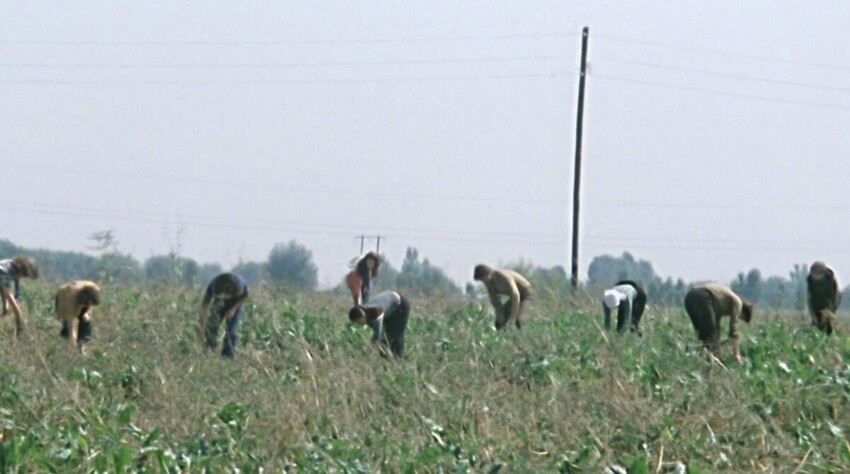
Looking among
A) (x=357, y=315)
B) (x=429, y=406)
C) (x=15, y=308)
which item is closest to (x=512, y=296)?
(x=357, y=315)

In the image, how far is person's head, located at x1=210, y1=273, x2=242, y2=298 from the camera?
1834 centimetres

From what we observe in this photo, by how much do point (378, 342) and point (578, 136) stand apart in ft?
76.1

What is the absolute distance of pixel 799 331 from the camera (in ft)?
69.6

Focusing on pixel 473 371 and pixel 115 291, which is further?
pixel 115 291

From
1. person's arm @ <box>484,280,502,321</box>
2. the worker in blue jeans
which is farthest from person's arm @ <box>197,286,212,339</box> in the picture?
person's arm @ <box>484,280,502,321</box>

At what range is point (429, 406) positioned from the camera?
13953 mm

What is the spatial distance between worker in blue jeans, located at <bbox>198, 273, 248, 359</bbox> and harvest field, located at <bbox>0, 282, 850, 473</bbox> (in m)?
0.26

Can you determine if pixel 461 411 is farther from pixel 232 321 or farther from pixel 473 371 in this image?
pixel 232 321

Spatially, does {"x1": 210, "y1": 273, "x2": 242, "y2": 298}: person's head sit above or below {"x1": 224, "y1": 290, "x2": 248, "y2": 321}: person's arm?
above

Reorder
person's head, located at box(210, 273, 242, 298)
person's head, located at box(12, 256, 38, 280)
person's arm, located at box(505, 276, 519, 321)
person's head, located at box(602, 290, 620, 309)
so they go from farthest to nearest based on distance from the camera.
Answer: person's arm, located at box(505, 276, 519, 321)
person's head, located at box(602, 290, 620, 309)
person's head, located at box(12, 256, 38, 280)
person's head, located at box(210, 273, 242, 298)

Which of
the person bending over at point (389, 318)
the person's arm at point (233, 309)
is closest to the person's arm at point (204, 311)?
the person's arm at point (233, 309)

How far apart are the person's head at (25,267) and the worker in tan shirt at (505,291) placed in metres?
5.12

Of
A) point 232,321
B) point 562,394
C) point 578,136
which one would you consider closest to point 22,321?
point 232,321

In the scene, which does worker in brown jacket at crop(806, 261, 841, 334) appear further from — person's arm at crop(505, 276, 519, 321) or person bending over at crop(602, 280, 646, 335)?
person's arm at crop(505, 276, 519, 321)
